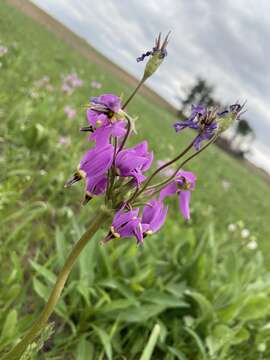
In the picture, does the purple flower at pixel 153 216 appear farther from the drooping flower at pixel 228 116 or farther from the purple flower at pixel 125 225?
the drooping flower at pixel 228 116

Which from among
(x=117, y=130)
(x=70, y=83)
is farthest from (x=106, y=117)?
(x=70, y=83)

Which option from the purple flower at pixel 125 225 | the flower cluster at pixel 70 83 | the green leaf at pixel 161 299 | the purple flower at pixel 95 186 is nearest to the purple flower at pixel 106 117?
the purple flower at pixel 95 186

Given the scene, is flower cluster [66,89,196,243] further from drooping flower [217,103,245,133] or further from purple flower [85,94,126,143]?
drooping flower [217,103,245,133]

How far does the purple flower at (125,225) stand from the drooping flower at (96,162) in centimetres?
13

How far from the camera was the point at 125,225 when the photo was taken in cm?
118

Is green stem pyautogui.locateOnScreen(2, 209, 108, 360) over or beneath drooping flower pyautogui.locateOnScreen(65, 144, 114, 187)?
beneath

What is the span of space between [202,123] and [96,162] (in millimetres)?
317

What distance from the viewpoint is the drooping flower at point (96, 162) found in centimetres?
114

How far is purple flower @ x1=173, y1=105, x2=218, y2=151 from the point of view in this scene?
1.13m

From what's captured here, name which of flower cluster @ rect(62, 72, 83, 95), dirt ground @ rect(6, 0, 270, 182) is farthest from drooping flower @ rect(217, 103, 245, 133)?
dirt ground @ rect(6, 0, 270, 182)

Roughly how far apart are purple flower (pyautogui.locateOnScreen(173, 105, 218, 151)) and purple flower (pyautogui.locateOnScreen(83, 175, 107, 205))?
0.28m

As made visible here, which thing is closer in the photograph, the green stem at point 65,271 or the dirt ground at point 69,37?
the green stem at point 65,271

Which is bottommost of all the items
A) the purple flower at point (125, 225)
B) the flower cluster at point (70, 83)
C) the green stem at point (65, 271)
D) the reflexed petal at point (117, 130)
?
the flower cluster at point (70, 83)

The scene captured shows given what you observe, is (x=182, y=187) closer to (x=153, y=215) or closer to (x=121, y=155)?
(x=153, y=215)
